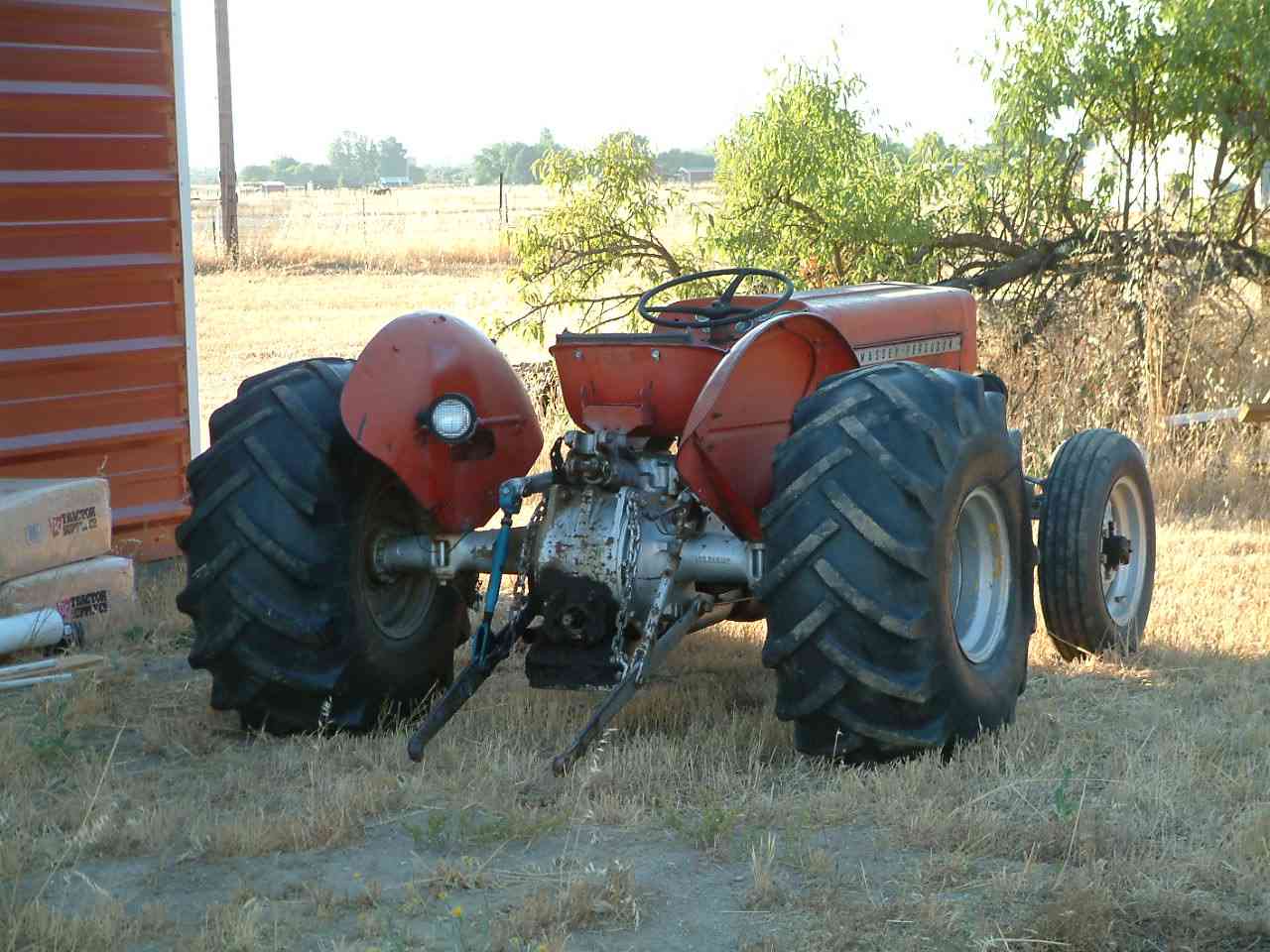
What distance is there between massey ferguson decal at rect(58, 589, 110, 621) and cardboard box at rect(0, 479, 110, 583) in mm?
166

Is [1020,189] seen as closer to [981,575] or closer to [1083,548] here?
[1083,548]

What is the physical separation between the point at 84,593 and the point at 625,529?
10.2 ft

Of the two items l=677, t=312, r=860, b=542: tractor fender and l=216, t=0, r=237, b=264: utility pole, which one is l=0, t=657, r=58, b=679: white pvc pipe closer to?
l=677, t=312, r=860, b=542: tractor fender

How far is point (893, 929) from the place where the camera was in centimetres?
352

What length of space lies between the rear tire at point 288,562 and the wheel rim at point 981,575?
182cm

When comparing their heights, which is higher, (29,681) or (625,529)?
(625,529)

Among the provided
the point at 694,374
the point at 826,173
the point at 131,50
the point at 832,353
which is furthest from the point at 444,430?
the point at 826,173

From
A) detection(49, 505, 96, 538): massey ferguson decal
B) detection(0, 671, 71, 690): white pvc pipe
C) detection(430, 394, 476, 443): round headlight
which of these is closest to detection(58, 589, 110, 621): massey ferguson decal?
detection(49, 505, 96, 538): massey ferguson decal

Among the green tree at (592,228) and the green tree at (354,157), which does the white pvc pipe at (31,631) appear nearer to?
the green tree at (592,228)

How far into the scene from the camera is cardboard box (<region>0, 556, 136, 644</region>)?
656cm

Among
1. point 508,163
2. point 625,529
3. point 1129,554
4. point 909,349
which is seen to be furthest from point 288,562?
point 508,163

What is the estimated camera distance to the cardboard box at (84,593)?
6562mm

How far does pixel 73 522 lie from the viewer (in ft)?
22.7

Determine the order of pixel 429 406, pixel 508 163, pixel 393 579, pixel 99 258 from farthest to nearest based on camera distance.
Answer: pixel 508 163, pixel 99 258, pixel 393 579, pixel 429 406
